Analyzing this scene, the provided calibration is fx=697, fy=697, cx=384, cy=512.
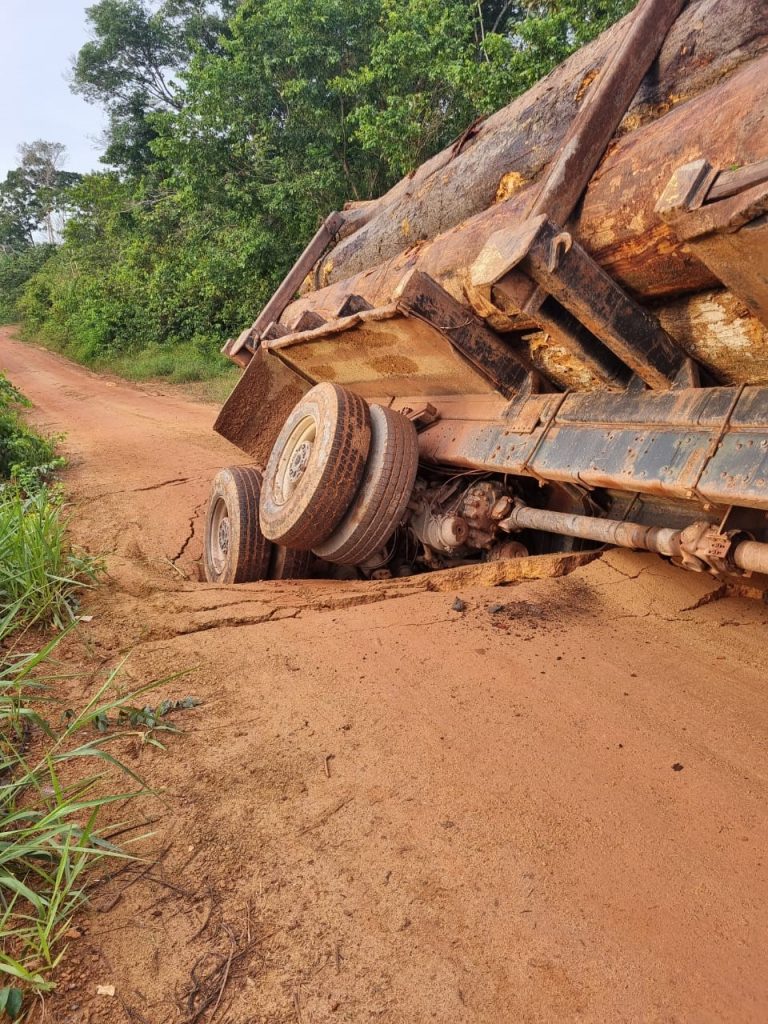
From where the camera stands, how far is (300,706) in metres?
2.48

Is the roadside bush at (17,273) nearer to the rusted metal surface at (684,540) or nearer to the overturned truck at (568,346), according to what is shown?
the overturned truck at (568,346)

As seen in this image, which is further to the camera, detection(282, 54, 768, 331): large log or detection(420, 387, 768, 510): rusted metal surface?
detection(420, 387, 768, 510): rusted metal surface

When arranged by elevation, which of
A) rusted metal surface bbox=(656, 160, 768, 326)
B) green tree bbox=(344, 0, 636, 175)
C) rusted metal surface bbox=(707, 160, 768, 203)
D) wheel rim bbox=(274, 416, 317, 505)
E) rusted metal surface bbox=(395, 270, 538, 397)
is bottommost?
wheel rim bbox=(274, 416, 317, 505)

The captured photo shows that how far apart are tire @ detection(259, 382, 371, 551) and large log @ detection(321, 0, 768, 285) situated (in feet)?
5.09

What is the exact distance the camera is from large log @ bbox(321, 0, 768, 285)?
2797 mm

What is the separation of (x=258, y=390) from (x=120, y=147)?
75.4 ft

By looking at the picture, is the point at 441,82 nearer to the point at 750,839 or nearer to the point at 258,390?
the point at 258,390

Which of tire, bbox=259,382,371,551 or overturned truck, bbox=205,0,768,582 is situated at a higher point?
overturned truck, bbox=205,0,768,582

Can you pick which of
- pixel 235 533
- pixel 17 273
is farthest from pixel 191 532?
pixel 17 273

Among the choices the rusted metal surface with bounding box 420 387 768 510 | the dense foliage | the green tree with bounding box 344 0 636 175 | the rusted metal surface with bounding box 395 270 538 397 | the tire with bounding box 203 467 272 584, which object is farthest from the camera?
the dense foliage

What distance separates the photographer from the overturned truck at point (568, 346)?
243 cm

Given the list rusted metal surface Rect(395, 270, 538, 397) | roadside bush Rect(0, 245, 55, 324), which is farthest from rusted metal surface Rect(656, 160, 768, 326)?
roadside bush Rect(0, 245, 55, 324)

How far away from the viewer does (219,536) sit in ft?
17.5

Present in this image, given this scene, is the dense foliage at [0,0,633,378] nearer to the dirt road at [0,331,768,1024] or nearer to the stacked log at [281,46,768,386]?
the stacked log at [281,46,768,386]
